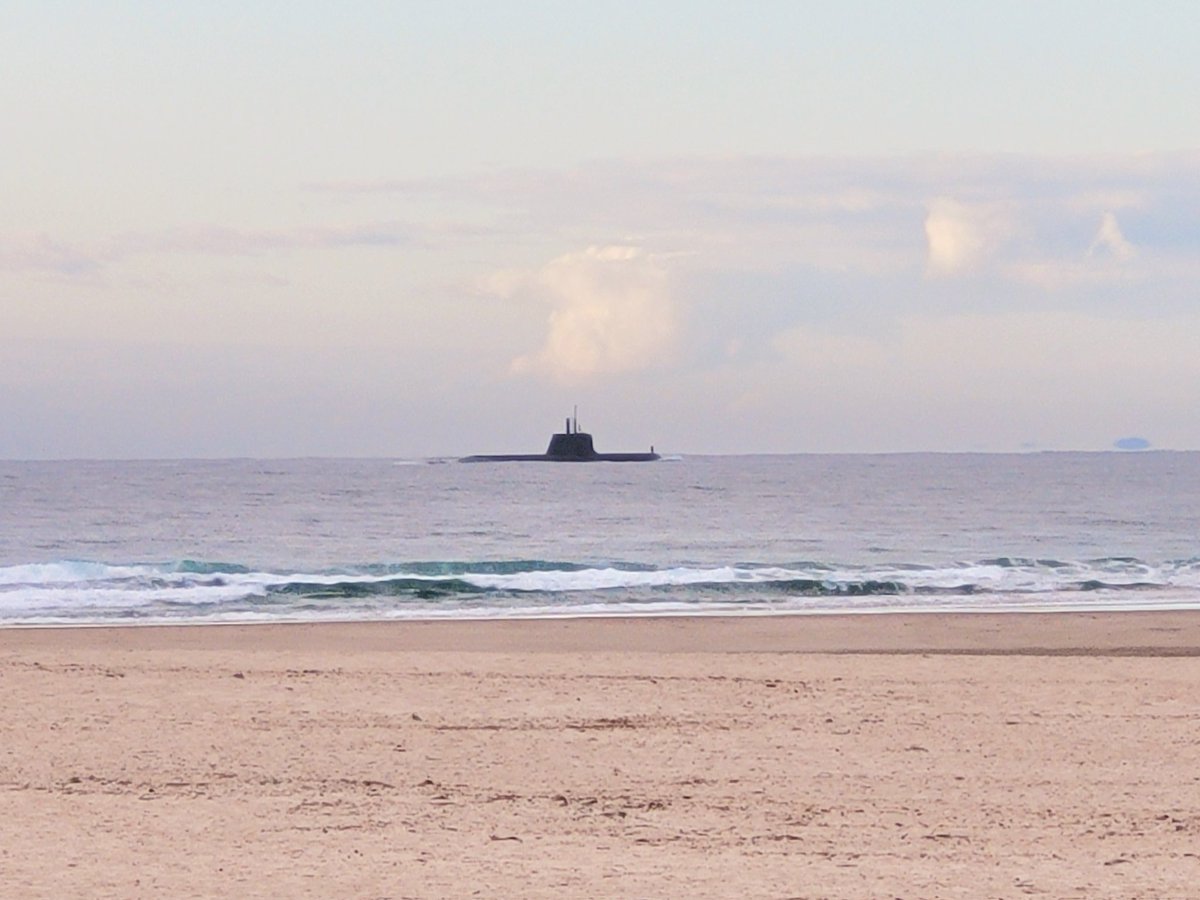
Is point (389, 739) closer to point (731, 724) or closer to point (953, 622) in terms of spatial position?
point (731, 724)

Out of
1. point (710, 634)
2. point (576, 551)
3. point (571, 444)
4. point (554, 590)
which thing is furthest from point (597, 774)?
point (571, 444)

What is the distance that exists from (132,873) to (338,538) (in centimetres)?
3727

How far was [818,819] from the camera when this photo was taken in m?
7.86

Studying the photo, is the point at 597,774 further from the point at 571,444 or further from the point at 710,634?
the point at 571,444

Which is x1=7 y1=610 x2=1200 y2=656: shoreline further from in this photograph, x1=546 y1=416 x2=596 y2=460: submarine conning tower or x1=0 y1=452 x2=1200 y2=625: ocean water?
x1=546 y1=416 x2=596 y2=460: submarine conning tower

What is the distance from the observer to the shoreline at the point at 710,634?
55.6ft

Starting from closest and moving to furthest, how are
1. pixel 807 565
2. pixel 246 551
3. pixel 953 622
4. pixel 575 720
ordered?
pixel 575 720, pixel 953 622, pixel 807 565, pixel 246 551

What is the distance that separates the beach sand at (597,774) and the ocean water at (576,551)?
27.1 ft

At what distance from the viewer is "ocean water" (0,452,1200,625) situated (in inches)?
950

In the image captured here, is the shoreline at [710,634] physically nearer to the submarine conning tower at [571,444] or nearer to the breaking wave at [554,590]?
the breaking wave at [554,590]

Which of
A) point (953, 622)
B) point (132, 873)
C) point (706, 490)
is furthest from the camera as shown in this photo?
point (706, 490)

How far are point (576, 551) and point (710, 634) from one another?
20.9 meters

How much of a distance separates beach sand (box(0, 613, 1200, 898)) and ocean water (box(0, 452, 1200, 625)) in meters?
8.28

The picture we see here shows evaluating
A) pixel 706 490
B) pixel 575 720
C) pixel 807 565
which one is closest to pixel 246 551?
pixel 807 565
